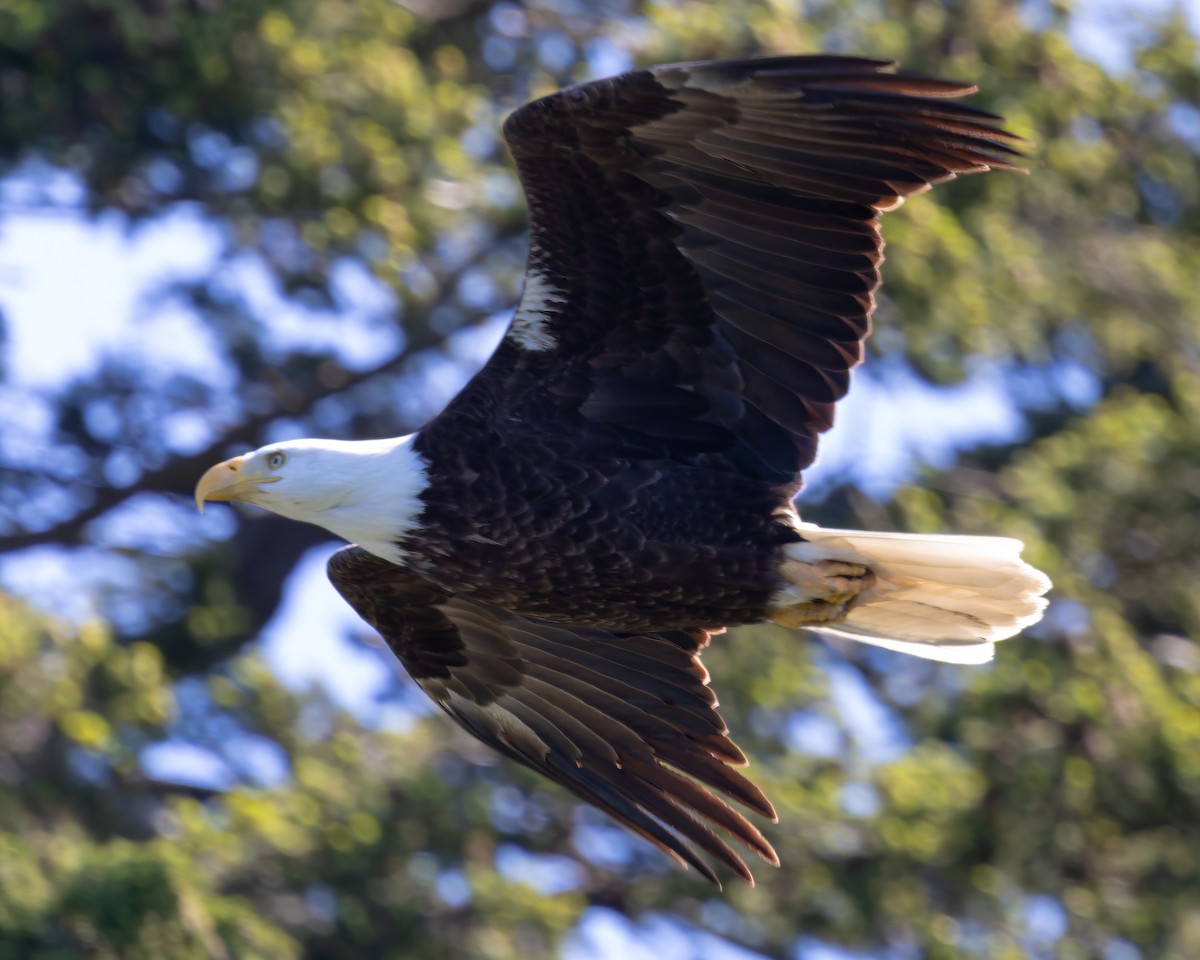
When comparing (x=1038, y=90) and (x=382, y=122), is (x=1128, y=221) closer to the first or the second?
(x=1038, y=90)

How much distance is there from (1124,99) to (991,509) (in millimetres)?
2348

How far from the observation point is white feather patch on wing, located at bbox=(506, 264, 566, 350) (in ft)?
17.1

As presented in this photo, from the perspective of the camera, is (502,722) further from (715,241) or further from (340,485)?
(715,241)

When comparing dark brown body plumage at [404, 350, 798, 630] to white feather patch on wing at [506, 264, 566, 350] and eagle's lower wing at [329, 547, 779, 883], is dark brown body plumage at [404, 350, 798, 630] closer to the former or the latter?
white feather patch on wing at [506, 264, 566, 350]

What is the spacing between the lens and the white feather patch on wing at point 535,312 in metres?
5.22

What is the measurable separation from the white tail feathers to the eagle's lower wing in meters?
0.50

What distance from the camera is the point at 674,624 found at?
5.46m

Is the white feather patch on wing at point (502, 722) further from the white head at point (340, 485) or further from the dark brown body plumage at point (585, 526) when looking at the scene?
the white head at point (340, 485)

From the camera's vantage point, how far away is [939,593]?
18.4 ft

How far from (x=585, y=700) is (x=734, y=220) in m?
1.58

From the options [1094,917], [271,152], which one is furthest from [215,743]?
[1094,917]

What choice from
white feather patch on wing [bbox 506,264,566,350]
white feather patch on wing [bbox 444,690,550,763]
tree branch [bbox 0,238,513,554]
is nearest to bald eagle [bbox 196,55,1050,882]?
white feather patch on wing [bbox 506,264,566,350]

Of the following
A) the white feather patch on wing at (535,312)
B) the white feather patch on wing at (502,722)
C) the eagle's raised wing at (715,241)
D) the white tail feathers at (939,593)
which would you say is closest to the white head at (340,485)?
the eagle's raised wing at (715,241)

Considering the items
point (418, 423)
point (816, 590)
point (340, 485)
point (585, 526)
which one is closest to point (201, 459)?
point (418, 423)
